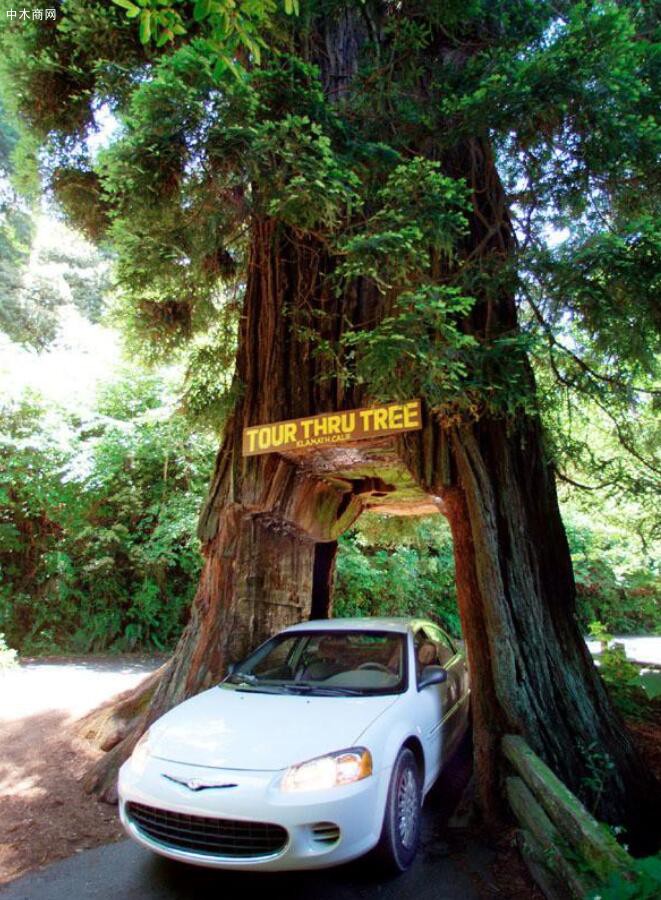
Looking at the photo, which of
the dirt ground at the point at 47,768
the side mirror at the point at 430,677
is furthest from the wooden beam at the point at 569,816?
the dirt ground at the point at 47,768

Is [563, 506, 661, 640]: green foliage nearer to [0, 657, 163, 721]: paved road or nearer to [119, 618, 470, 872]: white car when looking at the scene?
[0, 657, 163, 721]: paved road

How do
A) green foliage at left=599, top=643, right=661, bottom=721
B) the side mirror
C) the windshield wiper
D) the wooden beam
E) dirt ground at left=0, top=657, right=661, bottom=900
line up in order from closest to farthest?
the wooden beam
dirt ground at left=0, top=657, right=661, bottom=900
the windshield wiper
the side mirror
green foliage at left=599, top=643, right=661, bottom=721

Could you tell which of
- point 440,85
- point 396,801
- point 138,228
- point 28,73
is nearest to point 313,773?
point 396,801

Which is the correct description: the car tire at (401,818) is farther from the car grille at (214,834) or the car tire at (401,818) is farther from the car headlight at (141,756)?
the car headlight at (141,756)

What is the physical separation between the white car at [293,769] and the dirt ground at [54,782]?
835 millimetres

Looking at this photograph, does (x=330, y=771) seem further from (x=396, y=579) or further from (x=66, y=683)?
(x=396, y=579)

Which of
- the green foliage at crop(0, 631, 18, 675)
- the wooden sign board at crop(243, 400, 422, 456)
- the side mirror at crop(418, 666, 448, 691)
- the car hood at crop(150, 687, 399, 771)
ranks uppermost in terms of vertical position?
the wooden sign board at crop(243, 400, 422, 456)

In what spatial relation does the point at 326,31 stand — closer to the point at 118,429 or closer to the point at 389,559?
the point at 118,429

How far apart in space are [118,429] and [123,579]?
11.2 ft

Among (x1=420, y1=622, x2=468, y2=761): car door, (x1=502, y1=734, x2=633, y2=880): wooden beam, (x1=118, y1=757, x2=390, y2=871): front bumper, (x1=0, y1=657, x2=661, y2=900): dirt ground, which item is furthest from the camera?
(x1=420, y1=622, x2=468, y2=761): car door

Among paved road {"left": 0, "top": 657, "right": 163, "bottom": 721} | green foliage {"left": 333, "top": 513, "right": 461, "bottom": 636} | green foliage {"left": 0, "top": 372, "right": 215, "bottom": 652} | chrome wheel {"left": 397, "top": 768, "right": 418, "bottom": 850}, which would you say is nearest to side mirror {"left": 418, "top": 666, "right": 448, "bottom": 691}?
chrome wheel {"left": 397, "top": 768, "right": 418, "bottom": 850}

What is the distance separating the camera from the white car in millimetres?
3281

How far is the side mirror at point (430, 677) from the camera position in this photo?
181 inches

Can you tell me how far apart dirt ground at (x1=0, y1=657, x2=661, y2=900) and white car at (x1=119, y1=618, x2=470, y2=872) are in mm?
835
